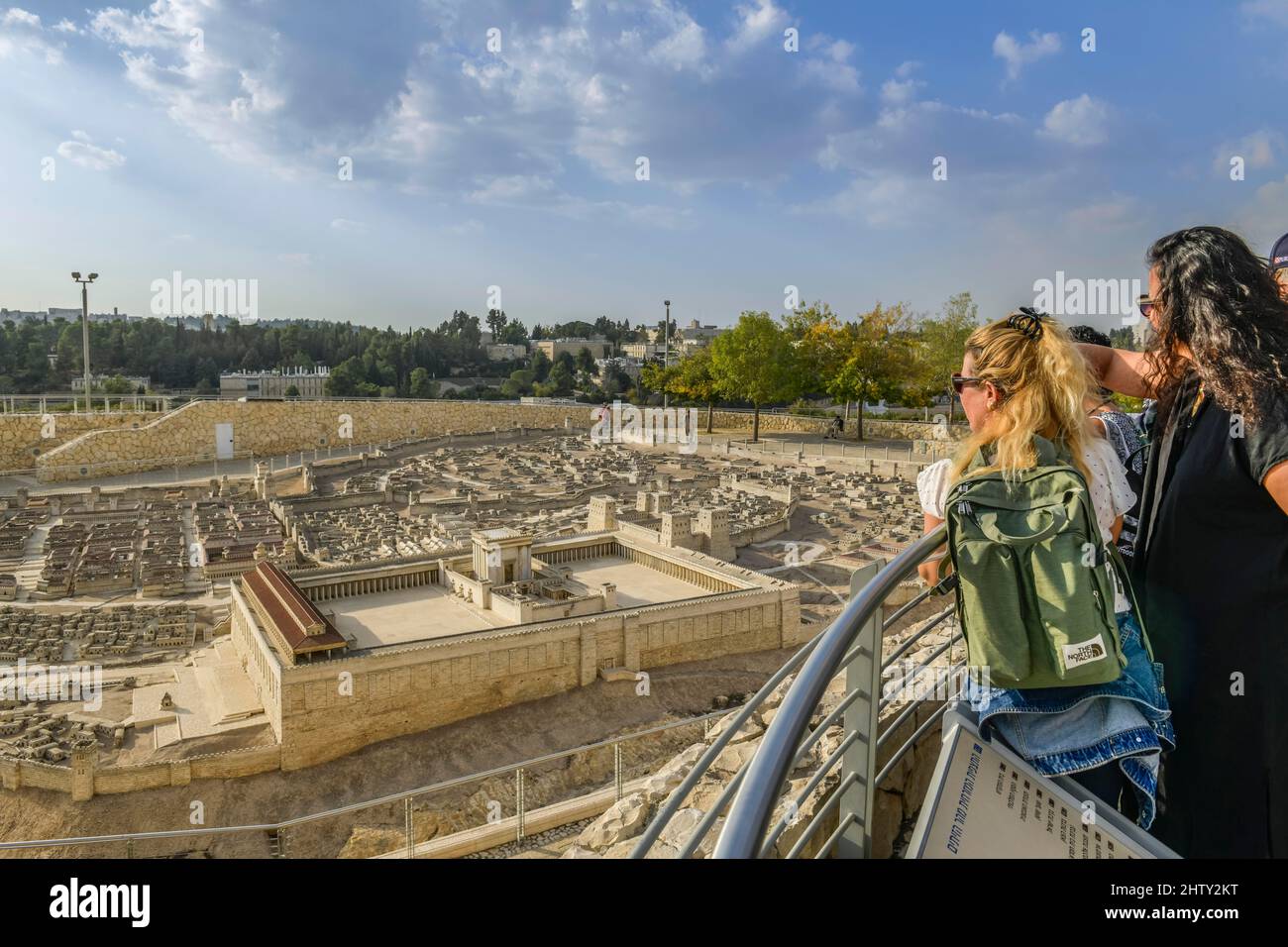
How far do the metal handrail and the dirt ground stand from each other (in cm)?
879

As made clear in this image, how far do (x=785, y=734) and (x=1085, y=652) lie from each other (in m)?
0.90

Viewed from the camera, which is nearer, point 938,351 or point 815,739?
point 815,739

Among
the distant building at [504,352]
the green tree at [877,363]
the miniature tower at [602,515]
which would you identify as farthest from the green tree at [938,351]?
the distant building at [504,352]

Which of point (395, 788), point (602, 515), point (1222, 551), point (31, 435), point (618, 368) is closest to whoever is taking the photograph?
point (1222, 551)

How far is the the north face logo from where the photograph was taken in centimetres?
201

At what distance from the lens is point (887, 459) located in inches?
1404

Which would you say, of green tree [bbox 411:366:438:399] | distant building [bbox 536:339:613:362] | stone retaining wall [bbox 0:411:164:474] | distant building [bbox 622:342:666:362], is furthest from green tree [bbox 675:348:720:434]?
distant building [bbox 536:339:613:362]

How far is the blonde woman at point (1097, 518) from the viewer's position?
2.15 metres

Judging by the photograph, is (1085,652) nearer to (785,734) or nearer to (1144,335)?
(785,734)

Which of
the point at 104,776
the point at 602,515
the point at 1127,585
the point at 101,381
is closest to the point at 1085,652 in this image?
the point at 1127,585

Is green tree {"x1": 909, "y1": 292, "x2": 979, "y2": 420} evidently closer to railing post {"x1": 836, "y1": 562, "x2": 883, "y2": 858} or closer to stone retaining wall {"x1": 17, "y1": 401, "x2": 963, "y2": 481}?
stone retaining wall {"x1": 17, "y1": 401, "x2": 963, "y2": 481}

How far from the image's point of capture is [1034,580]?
2043mm
